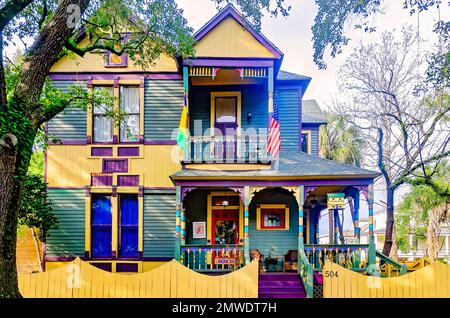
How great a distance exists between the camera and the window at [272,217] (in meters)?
13.4

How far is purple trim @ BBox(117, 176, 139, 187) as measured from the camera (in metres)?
13.1

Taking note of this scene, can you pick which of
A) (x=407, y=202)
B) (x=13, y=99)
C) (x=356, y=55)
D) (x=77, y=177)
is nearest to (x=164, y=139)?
(x=77, y=177)

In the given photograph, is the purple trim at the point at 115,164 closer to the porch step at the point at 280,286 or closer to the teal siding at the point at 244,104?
the teal siding at the point at 244,104

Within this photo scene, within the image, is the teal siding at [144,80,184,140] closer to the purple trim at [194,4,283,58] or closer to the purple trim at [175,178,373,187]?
the purple trim at [194,4,283,58]

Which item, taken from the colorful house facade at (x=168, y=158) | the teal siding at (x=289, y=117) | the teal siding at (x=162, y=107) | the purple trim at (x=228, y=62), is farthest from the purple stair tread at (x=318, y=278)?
the purple trim at (x=228, y=62)

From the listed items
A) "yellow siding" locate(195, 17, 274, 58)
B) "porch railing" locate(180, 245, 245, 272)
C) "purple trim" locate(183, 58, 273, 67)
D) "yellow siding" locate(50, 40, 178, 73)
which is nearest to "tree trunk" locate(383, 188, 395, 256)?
"porch railing" locate(180, 245, 245, 272)

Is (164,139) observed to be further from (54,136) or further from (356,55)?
(356,55)

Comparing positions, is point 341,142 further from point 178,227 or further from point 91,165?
point 91,165

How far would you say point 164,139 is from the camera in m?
13.3

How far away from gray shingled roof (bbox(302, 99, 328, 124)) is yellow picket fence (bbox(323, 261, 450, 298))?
26.7 ft

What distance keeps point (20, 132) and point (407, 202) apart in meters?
26.9

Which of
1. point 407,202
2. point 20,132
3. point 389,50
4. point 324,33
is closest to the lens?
point 20,132

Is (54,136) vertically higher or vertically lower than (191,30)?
lower

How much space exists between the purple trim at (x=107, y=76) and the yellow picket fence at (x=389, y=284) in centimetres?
838
